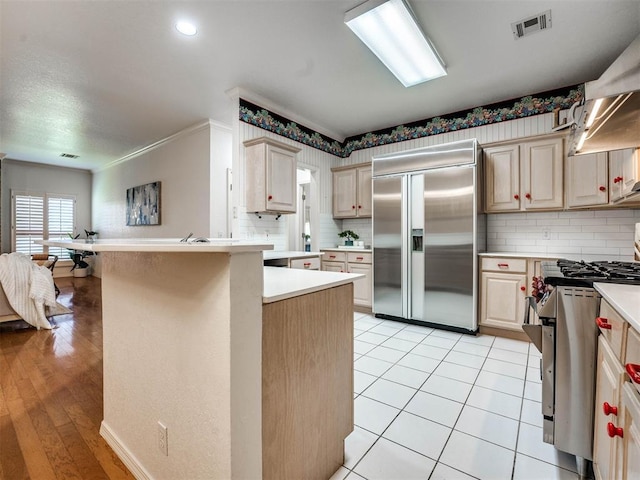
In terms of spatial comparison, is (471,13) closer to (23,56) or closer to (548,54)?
(548,54)

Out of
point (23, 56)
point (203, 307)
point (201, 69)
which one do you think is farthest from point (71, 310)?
point (203, 307)

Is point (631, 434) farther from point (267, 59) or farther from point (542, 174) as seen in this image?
point (267, 59)

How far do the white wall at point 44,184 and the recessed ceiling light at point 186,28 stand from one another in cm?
682

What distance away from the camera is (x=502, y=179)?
11.3ft

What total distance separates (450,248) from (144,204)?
5.16 metres

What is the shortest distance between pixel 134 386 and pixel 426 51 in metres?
3.18

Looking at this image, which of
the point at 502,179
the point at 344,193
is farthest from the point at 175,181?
the point at 502,179

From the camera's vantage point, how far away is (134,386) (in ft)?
4.71

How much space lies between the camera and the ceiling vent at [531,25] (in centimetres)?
226

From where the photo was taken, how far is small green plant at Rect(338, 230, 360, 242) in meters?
4.79

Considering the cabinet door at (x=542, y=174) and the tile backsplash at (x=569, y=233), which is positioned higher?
the cabinet door at (x=542, y=174)

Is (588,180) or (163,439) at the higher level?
(588,180)

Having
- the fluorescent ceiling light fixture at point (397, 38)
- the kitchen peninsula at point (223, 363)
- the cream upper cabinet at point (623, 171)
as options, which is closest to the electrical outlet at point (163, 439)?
the kitchen peninsula at point (223, 363)

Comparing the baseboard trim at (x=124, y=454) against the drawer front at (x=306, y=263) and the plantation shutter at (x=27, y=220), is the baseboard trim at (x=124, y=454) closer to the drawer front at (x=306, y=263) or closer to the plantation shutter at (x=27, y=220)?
the drawer front at (x=306, y=263)
